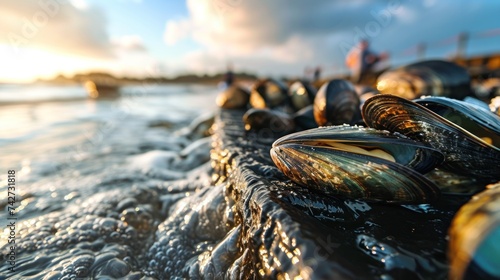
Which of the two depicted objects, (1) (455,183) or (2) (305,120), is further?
(2) (305,120)

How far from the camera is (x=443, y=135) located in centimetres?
132

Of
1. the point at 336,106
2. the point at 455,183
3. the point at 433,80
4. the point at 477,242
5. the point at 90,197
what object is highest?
the point at 433,80

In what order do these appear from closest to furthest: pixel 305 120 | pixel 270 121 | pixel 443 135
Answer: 1. pixel 443 135
2. pixel 270 121
3. pixel 305 120

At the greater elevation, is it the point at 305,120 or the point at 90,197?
the point at 305,120

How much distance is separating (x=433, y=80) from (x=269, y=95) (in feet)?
8.75

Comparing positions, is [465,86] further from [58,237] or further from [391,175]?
[58,237]

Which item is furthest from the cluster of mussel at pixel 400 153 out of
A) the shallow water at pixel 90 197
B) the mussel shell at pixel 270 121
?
the mussel shell at pixel 270 121

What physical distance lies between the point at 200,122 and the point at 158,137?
1.01 m

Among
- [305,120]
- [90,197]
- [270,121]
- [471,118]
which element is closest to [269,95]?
[305,120]

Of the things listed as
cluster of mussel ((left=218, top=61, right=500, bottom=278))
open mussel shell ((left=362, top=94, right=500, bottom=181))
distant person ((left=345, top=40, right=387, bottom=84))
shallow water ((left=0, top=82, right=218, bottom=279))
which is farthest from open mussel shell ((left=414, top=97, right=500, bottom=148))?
distant person ((left=345, top=40, right=387, bottom=84))

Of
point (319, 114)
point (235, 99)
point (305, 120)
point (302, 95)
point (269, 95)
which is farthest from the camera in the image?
point (235, 99)

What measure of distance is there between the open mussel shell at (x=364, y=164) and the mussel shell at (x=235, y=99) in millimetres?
4572

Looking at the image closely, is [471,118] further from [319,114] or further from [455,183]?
[319,114]

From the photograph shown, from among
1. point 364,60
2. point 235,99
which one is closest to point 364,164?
point 235,99
